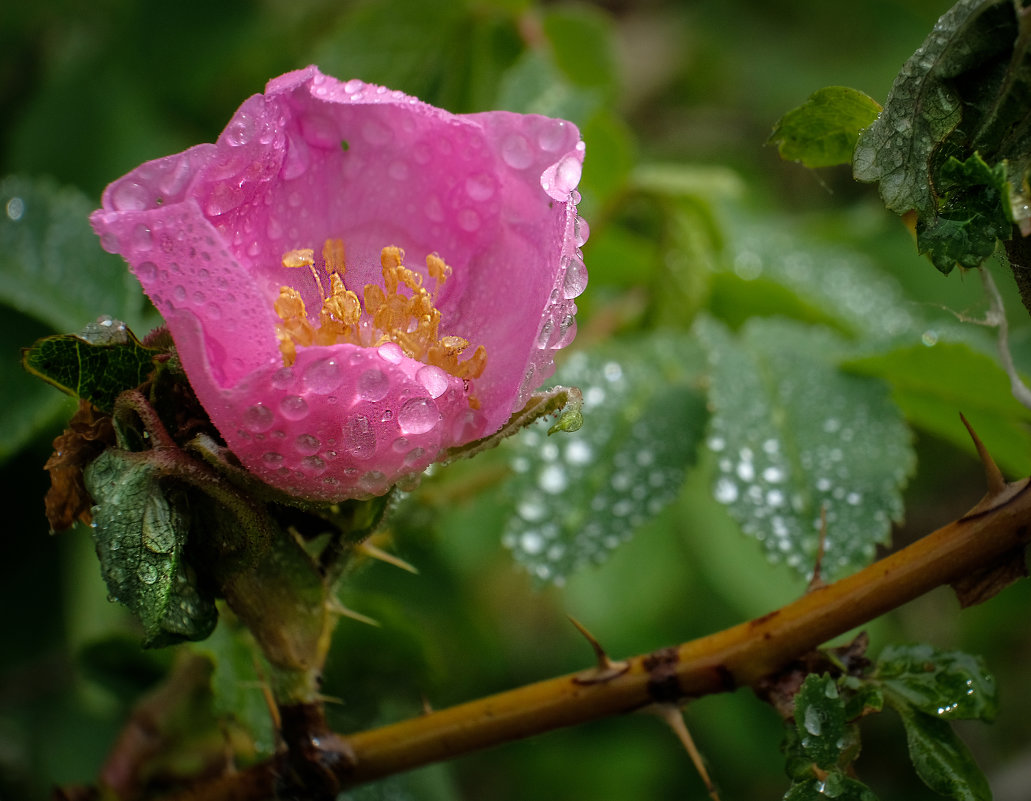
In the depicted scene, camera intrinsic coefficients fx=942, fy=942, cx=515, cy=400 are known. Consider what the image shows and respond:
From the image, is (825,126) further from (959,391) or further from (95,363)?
(95,363)

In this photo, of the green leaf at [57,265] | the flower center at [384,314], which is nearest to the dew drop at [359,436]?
the flower center at [384,314]

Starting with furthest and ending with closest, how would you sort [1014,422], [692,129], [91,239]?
[692,129] → [91,239] → [1014,422]

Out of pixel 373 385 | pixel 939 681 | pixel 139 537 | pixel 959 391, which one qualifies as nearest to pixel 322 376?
pixel 373 385

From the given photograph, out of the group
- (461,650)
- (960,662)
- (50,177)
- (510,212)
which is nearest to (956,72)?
(510,212)

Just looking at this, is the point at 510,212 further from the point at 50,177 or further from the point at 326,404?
the point at 50,177

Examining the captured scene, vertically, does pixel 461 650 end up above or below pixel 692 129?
below

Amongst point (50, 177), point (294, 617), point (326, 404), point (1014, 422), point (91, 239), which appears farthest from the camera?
point (50, 177)
